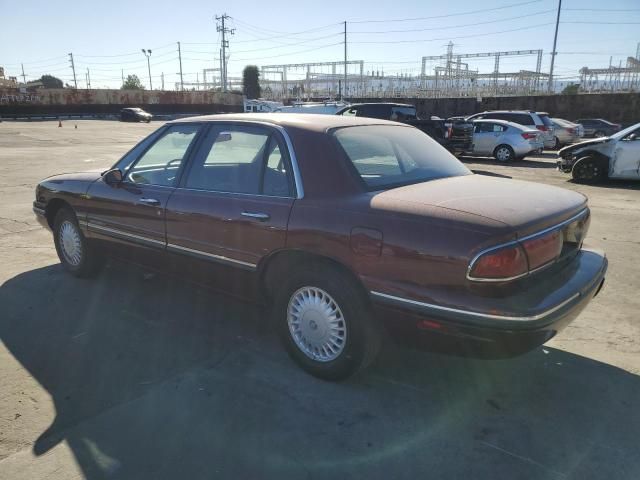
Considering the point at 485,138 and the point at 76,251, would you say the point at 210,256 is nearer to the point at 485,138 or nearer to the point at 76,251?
the point at 76,251

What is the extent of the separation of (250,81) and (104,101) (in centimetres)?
2944

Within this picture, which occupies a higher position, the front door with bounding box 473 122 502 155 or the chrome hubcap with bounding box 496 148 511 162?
the front door with bounding box 473 122 502 155

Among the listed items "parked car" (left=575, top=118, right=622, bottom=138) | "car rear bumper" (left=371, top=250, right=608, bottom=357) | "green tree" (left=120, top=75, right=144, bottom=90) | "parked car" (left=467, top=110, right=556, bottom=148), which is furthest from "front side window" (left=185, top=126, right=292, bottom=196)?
"green tree" (left=120, top=75, right=144, bottom=90)

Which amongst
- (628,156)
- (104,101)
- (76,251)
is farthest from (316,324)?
(104,101)

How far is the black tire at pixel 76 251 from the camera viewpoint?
4.83 m

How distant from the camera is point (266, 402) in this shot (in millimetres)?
2971

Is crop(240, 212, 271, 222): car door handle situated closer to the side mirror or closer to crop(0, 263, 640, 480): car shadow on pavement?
crop(0, 263, 640, 480): car shadow on pavement

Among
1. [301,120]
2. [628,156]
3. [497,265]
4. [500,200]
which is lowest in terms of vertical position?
[628,156]

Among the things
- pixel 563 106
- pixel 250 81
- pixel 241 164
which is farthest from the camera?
pixel 250 81

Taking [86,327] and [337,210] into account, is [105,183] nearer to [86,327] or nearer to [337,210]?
[86,327]

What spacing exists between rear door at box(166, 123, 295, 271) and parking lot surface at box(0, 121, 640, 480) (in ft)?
2.46

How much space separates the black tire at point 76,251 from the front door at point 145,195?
33 cm

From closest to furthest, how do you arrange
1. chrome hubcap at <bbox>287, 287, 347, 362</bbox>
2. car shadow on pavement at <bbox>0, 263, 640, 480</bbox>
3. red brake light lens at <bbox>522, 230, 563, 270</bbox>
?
car shadow on pavement at <bbox>0, 263, 640, 480</bbox>, red brake light lens at <bbox>522, 230, 563, 270</bbox>, chrome hubcap at <bbox>287, 287, 347, 362</bbox>

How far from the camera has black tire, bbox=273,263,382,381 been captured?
2.92m
